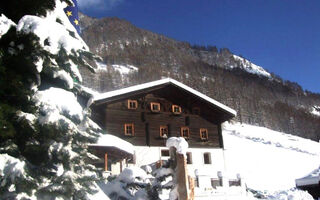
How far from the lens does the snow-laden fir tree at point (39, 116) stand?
20.1ft

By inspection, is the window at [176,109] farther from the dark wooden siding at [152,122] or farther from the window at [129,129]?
the window at [129,129]

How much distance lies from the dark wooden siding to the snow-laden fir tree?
18.3 m

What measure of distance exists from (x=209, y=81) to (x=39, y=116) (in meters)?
128

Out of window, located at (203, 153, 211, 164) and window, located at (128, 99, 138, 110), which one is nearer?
window, located at (128, 99, 138, 110)

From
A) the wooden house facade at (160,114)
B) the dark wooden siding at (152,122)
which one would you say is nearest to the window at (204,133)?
the wooden house facade at (160,114)

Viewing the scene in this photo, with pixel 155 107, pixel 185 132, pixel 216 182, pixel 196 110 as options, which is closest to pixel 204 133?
pixel 185 132

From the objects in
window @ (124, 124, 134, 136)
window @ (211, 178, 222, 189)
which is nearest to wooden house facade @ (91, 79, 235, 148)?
window @ (124, 124, 134, 136)

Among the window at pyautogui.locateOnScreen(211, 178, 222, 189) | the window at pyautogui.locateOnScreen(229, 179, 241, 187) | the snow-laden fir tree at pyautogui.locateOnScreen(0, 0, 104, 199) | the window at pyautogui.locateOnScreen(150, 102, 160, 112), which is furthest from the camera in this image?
the window at pyautogui.locateOnScreen(150, 102, 160, 112)

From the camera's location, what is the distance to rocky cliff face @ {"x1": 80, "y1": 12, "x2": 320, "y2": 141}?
110 m

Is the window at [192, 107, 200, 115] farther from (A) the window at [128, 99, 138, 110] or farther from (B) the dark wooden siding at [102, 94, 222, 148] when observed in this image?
(A) the window at [128, 99, 138, 110]

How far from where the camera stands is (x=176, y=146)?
9984 mm

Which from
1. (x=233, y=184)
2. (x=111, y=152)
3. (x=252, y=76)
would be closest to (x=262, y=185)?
(x=233, y=184)

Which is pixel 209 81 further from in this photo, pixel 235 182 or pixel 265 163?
pixel 235 182

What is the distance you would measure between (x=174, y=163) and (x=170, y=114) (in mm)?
18414
